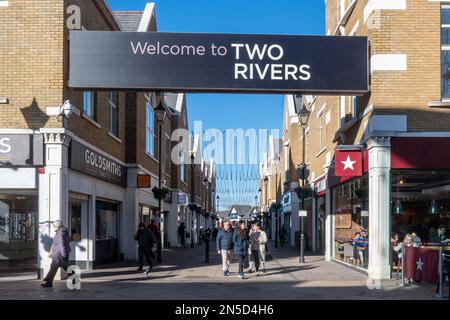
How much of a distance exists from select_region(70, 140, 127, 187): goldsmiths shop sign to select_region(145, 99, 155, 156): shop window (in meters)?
5.02

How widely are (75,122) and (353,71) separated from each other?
7.83 metres

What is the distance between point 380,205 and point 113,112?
1147 cm

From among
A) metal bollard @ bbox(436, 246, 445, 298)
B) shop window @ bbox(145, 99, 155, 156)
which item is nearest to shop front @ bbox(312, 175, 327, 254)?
shop window @ bbox(145, 99, 155, 156)

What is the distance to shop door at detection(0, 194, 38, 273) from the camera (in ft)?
56.9

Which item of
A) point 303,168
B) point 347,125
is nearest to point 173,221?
point 303,168

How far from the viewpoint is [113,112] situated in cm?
2420

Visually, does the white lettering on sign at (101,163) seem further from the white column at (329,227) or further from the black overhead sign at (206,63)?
the white column at (329,227)

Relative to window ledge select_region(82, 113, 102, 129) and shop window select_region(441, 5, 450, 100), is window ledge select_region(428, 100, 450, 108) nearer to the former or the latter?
shop window select_region(441, 5, 450, 100)

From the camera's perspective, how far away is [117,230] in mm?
25516

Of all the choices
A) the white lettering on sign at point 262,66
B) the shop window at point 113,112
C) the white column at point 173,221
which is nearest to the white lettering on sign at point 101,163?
the shop window at point 113,112

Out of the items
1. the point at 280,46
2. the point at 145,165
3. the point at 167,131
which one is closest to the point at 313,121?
the point at 145,165

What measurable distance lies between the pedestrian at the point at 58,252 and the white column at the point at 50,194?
129 centimetres

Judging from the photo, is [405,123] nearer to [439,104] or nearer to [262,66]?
[439,104]
